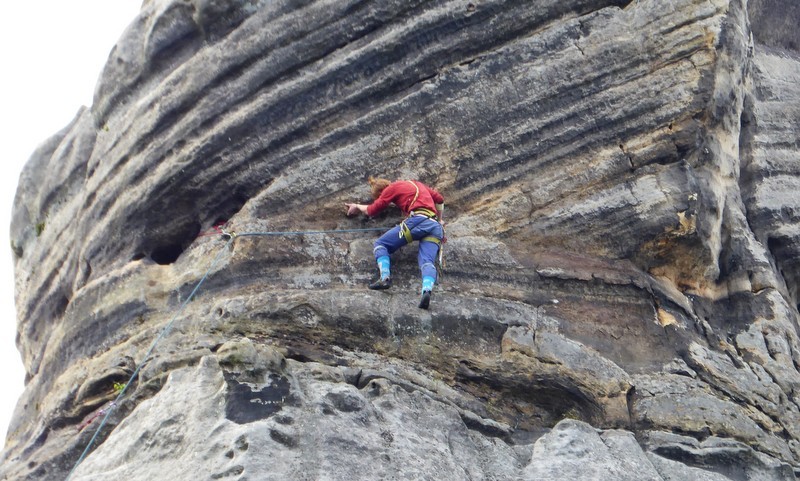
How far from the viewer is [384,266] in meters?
11.3

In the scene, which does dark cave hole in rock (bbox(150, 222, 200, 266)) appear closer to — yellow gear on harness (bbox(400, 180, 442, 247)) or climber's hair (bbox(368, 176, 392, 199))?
climber's hair (bbox(368, 176, 392, 199))

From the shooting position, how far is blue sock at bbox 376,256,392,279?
11.3 m

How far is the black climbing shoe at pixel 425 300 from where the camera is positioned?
11.0m

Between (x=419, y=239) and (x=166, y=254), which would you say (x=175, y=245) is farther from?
(x=419, y=239)

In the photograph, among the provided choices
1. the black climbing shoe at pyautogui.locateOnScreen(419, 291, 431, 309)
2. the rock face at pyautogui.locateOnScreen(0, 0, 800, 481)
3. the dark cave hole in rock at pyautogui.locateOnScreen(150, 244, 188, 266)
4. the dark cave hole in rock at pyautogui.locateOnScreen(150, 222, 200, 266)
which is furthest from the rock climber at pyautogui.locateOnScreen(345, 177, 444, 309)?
the dark cave hole in rock at pyautogui.locateOnScreen(150, 244, 188, 266)

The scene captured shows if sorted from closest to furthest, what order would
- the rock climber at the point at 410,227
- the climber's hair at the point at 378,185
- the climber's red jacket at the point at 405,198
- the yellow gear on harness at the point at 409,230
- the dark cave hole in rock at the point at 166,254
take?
the rock climber at the point at 410,227 < the yellow gear on harness at the point at 409,230 < the climber's red jacket at the point at 405,198 < the climber's hair at the point at 378,185 < the dark cave hole in rock at the point at 166,254

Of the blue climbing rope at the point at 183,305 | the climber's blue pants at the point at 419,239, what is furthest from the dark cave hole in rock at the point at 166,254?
the climber's blue pants at the point at 419,239

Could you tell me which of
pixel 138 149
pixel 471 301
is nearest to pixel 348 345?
pixel 471 301

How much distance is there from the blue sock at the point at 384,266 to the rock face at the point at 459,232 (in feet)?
1.16

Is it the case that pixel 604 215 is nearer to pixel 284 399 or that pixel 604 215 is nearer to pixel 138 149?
pixel 284 399

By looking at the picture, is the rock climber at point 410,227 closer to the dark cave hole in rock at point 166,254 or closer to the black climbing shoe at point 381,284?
the black climbing shoe at point 381,284

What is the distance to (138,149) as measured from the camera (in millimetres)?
13398

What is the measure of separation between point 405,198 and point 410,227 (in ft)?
1.57

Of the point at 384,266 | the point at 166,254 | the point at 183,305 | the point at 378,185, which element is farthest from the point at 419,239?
the point at 166,254
